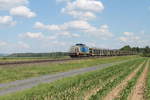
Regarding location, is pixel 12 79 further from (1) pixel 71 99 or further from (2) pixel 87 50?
(2) pixel 87 50

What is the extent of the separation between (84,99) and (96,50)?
7909 centimetres

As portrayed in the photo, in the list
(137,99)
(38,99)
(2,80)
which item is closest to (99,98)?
(137,99)

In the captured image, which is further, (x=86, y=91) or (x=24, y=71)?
(x=24, y=71)

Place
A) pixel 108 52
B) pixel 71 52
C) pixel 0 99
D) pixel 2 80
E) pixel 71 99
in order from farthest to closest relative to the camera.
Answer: pixel 108 52
pixel 71 52
pixel 2 80
pixel 0 99
pixel 71 99

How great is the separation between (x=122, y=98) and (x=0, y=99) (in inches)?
270

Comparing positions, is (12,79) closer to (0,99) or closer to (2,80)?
(2,80)

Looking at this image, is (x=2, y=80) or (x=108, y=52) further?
(x=108, y=52)

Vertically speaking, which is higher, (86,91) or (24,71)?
(24,71)

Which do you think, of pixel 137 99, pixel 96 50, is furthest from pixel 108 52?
pixel 137 99

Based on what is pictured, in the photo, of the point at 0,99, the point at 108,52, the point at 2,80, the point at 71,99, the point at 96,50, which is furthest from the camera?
the point at 108,52

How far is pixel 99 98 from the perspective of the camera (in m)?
13.4

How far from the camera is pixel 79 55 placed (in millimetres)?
76938

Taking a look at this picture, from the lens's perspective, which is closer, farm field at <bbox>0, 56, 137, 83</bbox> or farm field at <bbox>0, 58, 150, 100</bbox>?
farm field at <bbox>0, 58, 150, 100</bbox>

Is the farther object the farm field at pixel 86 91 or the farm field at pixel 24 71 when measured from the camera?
the farm field at pixel 24 71
